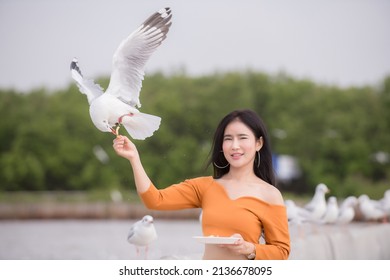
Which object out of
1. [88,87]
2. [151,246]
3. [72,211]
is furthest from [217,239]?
[72,211]

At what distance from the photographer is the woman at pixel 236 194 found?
190cm

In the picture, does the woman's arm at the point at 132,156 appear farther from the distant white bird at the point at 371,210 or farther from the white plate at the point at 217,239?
the distant white bird at the point at 371,210

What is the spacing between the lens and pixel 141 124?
2438 millimetres

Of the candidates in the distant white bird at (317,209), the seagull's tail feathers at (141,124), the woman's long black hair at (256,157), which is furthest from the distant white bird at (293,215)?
the woman's long black hair at (256,157)

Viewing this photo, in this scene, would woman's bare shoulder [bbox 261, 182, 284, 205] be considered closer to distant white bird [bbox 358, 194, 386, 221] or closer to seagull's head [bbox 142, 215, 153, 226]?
seagull's head [bbox 142, 215, 153, 226]

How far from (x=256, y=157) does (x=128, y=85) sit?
813 millimetres

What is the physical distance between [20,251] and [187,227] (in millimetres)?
3667

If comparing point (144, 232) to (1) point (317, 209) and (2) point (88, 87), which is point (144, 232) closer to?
(2) point (88, 87)

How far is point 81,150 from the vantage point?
18156 mm

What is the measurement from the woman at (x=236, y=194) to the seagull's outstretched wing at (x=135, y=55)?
0.70m

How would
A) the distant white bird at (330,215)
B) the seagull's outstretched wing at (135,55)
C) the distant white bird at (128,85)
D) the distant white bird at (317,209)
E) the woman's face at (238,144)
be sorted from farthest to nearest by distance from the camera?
the distant white bird at (330,215)
the distant white bird at (317,209)
the seagull's outstretched wing at (135,55)
the distant white bird at (128,85)
the woman's face at (238,144)

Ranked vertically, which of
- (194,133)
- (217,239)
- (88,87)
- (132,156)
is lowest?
(217,239)

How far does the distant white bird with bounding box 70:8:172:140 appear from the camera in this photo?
240 centimetres

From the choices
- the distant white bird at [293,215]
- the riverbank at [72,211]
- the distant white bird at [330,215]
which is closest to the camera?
the distant white bird at [293,215]
